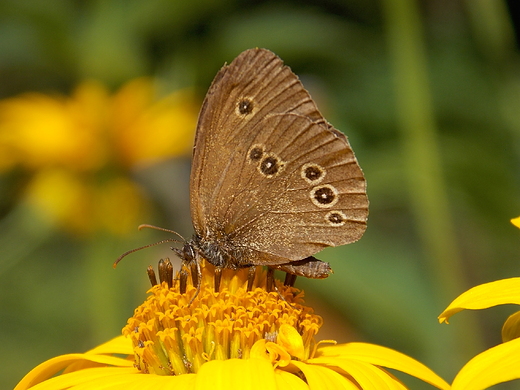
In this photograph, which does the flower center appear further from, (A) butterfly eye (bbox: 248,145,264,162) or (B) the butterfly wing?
(A) butterfly eye (bbox: 248,145,264,162)

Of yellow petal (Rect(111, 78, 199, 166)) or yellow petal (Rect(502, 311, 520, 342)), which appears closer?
yellow petal (Rect(502, 311, 520, 342))

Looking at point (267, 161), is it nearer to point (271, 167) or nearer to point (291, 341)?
point (271, 167)

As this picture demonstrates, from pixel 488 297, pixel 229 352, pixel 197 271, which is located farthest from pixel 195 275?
pixel 488 297

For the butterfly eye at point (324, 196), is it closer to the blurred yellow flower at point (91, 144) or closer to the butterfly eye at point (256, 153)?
the butterfly eye at point (256, 153)

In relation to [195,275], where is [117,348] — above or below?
below

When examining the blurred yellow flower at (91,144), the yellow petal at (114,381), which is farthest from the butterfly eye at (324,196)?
the blurred yellow flower at (91,144)

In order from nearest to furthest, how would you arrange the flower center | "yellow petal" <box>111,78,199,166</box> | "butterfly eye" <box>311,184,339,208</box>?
1. the flower center
2. "butterfly eye" <box>311,184,339,208</box>
3. "yellow petal" <box>111,78,199,166</box>

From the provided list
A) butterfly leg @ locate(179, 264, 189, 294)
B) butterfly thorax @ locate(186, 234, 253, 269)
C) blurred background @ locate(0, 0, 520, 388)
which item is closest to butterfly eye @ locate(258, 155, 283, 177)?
butterfly thorax @ locate(186, 234, 253, 269)
